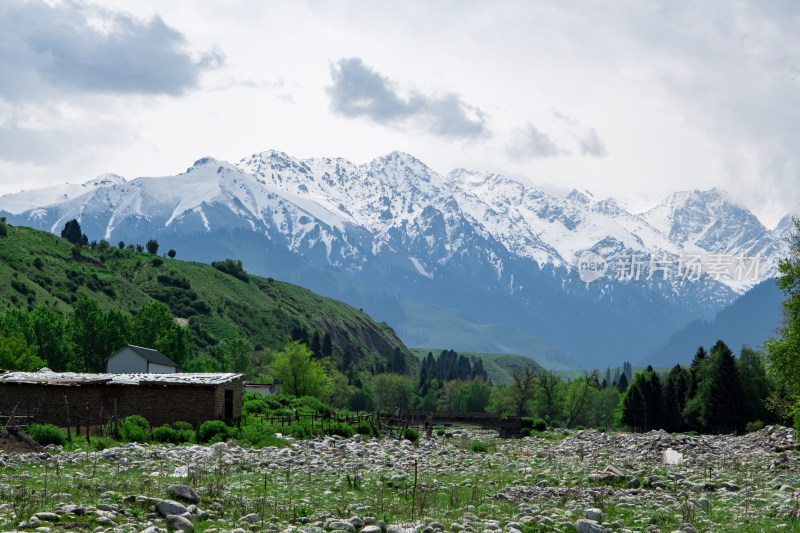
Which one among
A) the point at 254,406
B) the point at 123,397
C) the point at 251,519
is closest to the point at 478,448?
the point at 254,406

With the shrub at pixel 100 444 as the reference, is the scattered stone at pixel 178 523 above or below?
above

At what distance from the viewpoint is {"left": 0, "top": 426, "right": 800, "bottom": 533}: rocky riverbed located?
25.4 m

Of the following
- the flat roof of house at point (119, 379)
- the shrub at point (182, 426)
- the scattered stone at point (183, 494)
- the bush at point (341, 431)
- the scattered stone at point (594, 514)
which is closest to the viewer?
the scattered stone at point (594, 514)

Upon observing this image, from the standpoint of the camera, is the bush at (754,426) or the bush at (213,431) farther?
the bush at (754,426)

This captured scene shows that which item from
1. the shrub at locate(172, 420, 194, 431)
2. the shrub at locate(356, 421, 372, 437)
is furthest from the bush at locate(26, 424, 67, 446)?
the shrub at locate(356, 421, 372, 437)

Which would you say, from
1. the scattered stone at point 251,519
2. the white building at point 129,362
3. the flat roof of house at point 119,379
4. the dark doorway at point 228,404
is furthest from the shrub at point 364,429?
the scattered stone at point 251,519

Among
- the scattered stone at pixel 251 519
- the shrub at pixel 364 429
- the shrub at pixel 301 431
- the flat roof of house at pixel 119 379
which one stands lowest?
the shrub at pixel 364 429

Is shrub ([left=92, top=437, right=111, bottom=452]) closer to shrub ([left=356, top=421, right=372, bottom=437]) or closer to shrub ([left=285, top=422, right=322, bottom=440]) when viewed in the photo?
shrub ([left=285, top=422, right=322, bottom=440])

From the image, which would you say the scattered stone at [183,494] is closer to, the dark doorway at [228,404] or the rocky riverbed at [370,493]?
the rocky riverbed at [370,493]

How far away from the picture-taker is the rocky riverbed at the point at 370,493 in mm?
25406

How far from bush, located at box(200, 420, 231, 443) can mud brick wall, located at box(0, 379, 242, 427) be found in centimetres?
517

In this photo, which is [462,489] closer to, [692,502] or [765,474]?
[692,502]

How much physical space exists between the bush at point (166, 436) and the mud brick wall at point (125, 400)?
6.47 meters

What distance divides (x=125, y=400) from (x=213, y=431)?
955 cm
